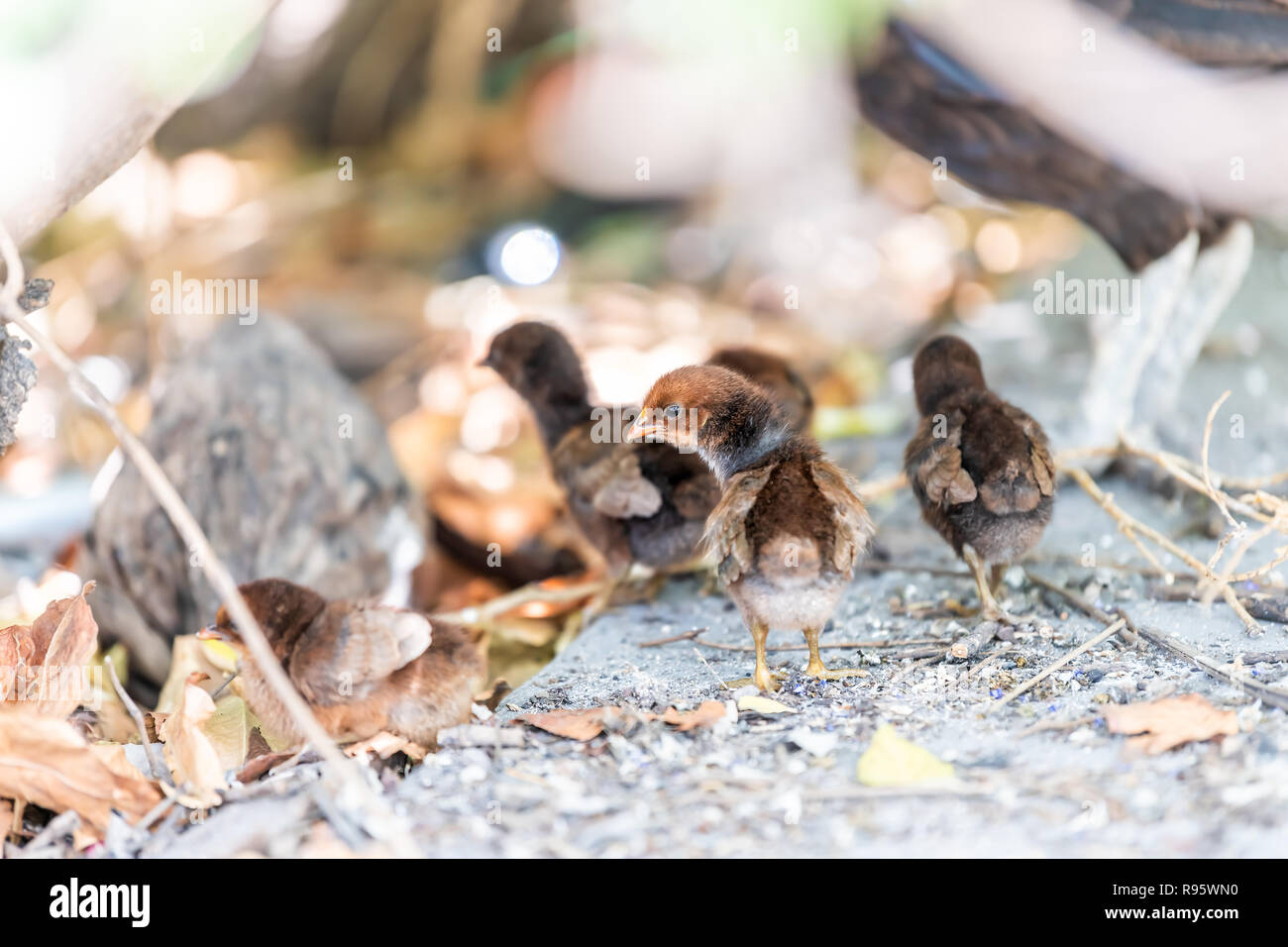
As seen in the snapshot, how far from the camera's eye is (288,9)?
8.26 meters

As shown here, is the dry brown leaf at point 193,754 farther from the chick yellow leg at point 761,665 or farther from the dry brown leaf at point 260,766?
the chick yellow leg at point 761,665

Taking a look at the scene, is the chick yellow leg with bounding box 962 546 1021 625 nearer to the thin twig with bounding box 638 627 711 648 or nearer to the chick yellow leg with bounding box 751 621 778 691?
the chick yellow leg with bounding box 751 621 778 691

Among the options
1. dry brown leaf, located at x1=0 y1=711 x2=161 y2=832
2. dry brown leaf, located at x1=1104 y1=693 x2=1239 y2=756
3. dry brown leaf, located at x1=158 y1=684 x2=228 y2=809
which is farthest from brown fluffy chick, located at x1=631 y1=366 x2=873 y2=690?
dry brown leaf, located at x1=0 y1=711 x2=161 y2=832

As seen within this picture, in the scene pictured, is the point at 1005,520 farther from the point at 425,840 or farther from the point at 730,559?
the point at 425,840

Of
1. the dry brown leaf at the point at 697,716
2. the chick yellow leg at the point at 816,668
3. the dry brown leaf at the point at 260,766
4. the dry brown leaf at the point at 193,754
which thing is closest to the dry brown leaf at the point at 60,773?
the dry brown leaf at the point at 193,754

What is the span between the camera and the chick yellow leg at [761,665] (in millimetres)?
3348

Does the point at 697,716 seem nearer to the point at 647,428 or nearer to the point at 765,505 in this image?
the point at 765,505

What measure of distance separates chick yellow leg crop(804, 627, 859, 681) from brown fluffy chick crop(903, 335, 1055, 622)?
60 cm

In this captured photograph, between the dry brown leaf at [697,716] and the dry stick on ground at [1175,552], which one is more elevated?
the dry stick on ground at [1175,552]

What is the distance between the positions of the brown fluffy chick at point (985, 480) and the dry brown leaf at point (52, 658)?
2546mm

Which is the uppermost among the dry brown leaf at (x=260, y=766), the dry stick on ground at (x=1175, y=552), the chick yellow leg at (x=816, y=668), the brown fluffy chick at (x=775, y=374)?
the brown fluffy chick at (x=775, y=374)

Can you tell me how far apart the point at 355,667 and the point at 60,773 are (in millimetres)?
736

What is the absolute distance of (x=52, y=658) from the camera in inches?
125

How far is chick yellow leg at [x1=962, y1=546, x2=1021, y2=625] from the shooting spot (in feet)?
12.3
